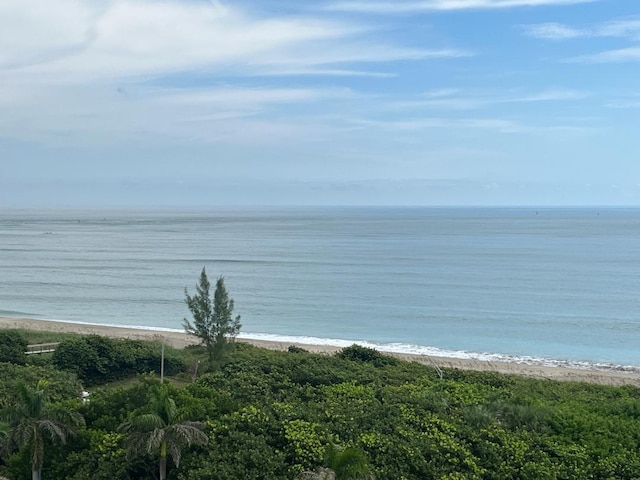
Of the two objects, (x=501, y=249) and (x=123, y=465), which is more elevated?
(x=501, y=249)

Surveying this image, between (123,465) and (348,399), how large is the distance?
7.64 meters

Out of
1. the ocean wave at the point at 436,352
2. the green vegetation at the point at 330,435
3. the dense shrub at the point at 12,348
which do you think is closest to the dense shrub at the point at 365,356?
the green vegetation at the point at 330,435

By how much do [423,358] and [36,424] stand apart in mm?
28844

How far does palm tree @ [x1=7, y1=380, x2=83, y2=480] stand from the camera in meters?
16.0

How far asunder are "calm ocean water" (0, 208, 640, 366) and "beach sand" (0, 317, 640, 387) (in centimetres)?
296

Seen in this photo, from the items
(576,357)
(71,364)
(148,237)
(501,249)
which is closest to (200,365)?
(71,364)

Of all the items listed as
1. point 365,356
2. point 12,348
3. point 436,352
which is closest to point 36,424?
point 12,348

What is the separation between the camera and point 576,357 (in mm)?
43812

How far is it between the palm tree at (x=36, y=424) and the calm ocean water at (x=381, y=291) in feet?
105

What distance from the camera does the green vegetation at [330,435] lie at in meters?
15.7

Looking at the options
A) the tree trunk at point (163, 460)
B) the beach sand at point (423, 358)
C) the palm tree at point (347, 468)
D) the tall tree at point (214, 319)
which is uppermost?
the tall tree at point (214, 319)

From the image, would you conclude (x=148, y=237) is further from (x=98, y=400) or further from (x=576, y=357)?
(x=98, y=400)

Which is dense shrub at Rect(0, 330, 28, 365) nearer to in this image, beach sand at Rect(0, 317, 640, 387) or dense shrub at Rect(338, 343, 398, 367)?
beach sand at Rect(0, 317, 640, 387)

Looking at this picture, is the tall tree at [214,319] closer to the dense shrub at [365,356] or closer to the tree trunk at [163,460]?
the dense shrub at [365,356]
